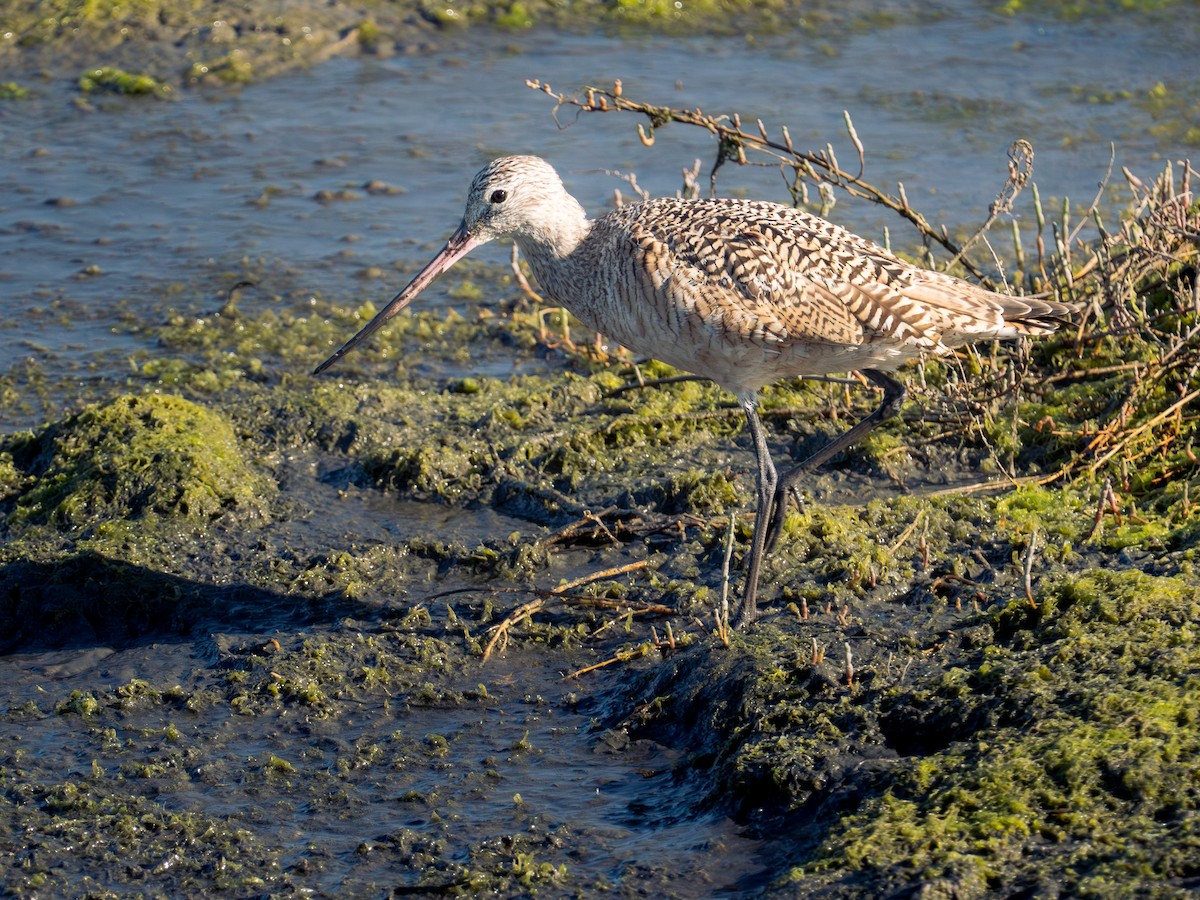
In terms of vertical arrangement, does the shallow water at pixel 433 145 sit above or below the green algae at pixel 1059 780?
above

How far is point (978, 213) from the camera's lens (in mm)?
8109

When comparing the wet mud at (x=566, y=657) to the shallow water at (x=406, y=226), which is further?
the shallow water at (x=406, y=226)

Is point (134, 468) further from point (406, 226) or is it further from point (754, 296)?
point (406, 226)

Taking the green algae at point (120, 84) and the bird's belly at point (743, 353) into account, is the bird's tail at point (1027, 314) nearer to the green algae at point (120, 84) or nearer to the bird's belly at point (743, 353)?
the bird's belly at point (743, 353)

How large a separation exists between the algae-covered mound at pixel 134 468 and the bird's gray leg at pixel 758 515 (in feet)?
5.99

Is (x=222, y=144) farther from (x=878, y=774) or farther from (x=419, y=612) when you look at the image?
(x=878, y=774)

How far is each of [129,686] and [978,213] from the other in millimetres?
5494

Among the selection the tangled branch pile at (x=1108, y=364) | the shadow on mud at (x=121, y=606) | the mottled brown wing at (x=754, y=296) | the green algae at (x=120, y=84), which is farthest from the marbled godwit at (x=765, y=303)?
the green algae at (x=120, y=84)

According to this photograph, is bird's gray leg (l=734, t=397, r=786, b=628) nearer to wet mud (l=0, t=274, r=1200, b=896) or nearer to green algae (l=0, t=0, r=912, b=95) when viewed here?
wet mud (l=0, t=274, r=1200, b=896)

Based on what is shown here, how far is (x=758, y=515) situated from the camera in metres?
4.61

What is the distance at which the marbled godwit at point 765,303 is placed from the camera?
14.6 ft

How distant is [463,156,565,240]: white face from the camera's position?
5.09 meters

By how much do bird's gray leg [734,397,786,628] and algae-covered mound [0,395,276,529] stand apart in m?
1.83

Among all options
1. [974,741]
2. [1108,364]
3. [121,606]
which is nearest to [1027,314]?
[1108,364]
